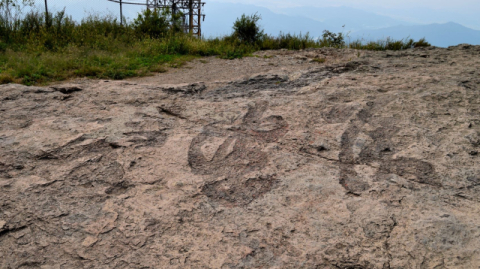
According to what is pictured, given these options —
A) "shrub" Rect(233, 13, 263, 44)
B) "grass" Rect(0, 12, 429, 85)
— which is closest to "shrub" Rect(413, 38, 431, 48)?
"grass" Rect(0, 12, 429, 85)

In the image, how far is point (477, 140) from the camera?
2.63 metres

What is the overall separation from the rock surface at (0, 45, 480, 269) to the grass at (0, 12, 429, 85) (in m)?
2.38

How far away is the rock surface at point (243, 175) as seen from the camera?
1.74m

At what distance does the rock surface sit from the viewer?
174 centimetres

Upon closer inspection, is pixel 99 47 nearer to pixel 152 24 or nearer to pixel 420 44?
pixel 152 24

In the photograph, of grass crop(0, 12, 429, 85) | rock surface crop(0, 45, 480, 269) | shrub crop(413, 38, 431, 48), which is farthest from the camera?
shrub crop(413, 38, 431, 48)

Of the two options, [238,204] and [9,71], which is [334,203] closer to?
[238,204]

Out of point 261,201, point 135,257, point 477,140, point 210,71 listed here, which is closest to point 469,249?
point 261,201

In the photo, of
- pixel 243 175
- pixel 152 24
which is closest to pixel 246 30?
pixel 152 24

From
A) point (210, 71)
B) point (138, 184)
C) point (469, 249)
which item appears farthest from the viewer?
point (210, 71)

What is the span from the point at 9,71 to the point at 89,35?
3594 millimetres

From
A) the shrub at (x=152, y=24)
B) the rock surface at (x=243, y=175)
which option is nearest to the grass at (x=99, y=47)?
the shrub at (x=152, y=24)

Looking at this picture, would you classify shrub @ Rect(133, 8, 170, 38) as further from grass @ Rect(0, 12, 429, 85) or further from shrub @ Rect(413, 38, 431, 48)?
shrub @ Rect(413, 38, 431, 48)

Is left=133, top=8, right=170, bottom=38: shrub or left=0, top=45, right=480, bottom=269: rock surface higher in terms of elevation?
left=133, top=8, right=170, bottom=38: shrub
